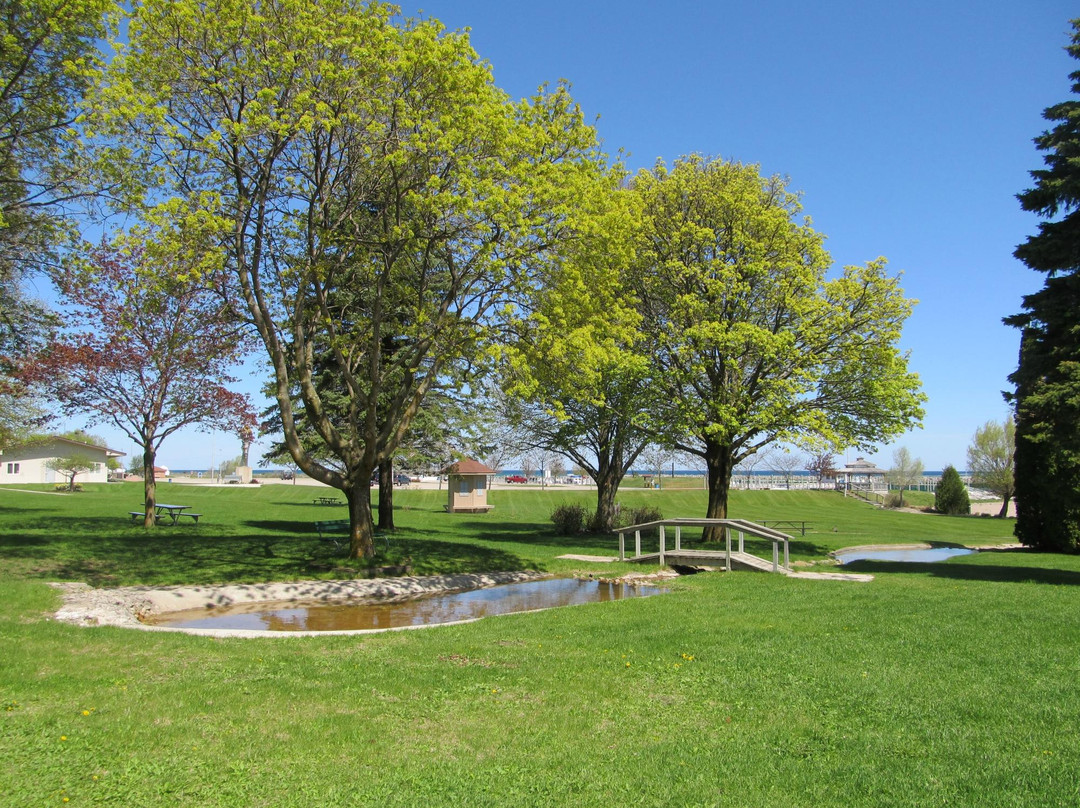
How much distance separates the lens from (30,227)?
16000 millimetres

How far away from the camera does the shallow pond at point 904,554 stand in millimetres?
23219

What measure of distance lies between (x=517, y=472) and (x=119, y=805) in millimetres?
162167

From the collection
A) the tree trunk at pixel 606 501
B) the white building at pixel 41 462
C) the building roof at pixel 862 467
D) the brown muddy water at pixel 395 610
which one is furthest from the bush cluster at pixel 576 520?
the building roof at pixel 862 467

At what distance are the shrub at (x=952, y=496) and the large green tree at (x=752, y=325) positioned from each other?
136 feet

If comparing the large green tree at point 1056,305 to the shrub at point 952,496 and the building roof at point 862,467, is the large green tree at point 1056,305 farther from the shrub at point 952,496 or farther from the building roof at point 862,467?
the building roof at point 862,467

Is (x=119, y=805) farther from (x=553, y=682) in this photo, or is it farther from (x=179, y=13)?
(x=179, y=13)

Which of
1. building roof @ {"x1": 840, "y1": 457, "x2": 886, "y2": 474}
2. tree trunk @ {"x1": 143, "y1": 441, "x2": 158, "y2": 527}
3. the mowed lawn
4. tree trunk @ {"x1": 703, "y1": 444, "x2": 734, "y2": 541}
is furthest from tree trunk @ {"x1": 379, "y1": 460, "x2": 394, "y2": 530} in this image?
building roof @ {"x1": 840, "y1": 457, "x2": 886, "y2": 474}

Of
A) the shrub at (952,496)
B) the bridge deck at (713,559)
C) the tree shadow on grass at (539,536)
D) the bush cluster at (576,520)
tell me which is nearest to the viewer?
the bridge deck at (713,559)

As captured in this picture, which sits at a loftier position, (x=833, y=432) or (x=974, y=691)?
(x=833, y=432)

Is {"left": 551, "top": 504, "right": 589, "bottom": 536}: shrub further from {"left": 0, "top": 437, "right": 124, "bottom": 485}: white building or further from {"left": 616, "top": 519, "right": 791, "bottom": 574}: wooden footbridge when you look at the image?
{"left": 0, "top": 437, "right": 124, "bottom": 485}: white building

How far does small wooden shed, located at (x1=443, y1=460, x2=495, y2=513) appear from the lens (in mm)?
42719

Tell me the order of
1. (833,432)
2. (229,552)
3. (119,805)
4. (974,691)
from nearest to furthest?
1. (119,805)
2. (974,691)
3. (229,552)
4. (833,432)

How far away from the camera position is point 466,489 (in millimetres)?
43375

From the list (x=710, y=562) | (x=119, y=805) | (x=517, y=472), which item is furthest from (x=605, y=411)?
(x=517, y=472)
